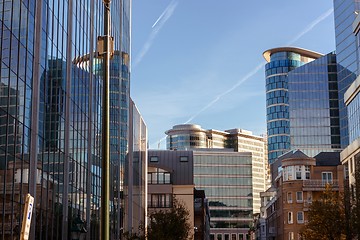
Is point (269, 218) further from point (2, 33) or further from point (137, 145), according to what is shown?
point (2, 33)

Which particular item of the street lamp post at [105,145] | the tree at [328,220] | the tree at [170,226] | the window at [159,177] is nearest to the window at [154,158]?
the window at [159,177]

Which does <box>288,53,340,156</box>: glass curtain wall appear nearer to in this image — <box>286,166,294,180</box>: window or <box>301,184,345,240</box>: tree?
<box>286,166,294,180</box>: window

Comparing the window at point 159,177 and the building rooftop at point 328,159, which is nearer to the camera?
the window at point 159,177

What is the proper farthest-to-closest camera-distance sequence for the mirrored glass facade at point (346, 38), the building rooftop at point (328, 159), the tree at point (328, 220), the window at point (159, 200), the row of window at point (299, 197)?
the mirrored glass facade at point (346, 38) < the building rooftop at point (328, 159) < the row of window at point (299, 197) < the window at point (159, 200) < the tree at point (328, 220)

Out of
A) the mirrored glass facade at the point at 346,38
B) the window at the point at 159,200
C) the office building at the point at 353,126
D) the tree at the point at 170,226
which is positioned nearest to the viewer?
the tree at the point at 170,226

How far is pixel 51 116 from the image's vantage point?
36250 mm

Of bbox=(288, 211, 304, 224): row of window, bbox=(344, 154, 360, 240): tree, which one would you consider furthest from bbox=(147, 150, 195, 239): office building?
bbox=(344, 154, 360, 240): tree

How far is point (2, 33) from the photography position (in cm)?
2703

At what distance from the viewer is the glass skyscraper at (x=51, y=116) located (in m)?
28.3

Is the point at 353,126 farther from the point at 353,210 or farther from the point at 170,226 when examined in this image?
the point at 353,210

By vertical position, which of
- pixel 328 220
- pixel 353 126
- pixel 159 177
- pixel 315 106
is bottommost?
pixel 328 220

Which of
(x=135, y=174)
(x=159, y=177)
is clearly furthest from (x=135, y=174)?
(x=159, y=177)

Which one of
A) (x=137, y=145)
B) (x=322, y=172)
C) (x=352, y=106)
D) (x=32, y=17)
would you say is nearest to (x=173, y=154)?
(x=322, y=172)

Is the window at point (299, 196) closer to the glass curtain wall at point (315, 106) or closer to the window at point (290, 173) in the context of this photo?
the window at point (290, 173)
